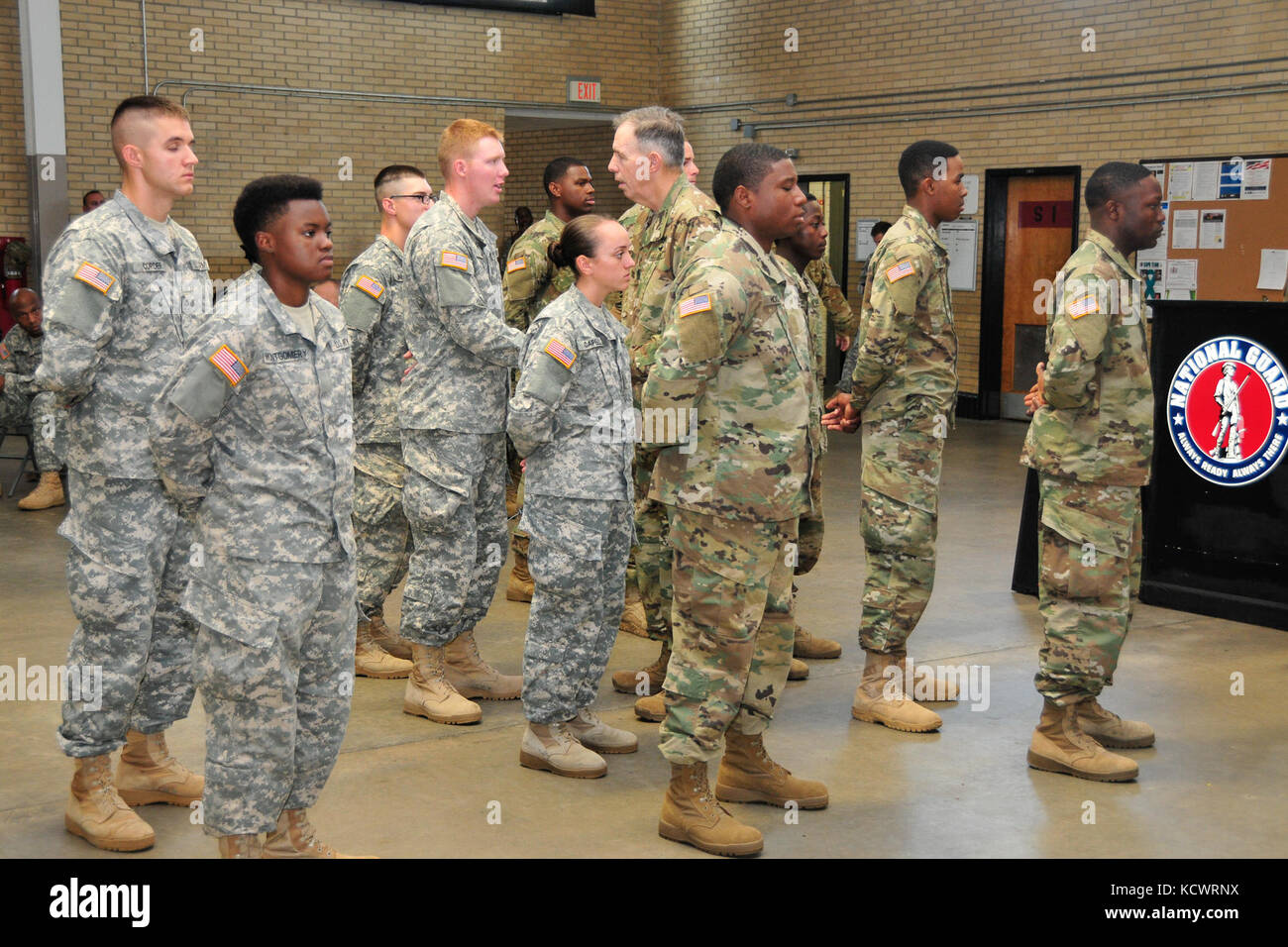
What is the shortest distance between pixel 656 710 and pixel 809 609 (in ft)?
5.51

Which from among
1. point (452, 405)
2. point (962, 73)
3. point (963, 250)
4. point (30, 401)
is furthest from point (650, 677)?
point (962, 73)

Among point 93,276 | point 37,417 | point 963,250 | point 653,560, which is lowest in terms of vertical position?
point 653,560

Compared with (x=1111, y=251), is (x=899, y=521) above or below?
below

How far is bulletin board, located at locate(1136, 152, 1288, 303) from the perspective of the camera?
10.0 m

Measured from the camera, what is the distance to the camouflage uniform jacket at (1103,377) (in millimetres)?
3850

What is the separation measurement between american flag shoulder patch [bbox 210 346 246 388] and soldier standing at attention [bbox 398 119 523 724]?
1.50 metres

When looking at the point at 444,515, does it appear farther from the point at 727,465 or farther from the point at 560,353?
the point at 727,465

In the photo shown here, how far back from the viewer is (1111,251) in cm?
400

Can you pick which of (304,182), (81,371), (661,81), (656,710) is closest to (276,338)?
(304,182)

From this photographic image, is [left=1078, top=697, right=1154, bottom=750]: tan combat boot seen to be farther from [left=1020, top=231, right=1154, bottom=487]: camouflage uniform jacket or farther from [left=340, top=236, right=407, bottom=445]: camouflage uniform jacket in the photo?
[left=340, top=236, right=407, bottom=445]: camouflage uniform jacket

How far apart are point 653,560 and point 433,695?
3.08 feet

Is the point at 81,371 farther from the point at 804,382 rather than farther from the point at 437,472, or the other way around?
the point at 804,382

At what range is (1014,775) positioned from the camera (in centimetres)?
395

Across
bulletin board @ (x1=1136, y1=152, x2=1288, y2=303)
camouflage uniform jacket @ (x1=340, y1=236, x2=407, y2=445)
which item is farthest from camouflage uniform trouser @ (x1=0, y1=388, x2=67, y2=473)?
bulletin board @ (x1=1136, y1=152, x2=1288, y2=303)
